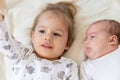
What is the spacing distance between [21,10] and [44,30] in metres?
0.24

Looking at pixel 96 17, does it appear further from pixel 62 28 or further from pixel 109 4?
pixel 62 28

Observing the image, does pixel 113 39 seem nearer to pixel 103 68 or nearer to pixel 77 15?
pixel 103 68

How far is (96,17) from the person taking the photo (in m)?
1.59

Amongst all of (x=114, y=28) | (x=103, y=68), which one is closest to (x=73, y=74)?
(x=103, y=68)

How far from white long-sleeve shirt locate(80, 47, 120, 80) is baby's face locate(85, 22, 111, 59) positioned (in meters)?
0.03

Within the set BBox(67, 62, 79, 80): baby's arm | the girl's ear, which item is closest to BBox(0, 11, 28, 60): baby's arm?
BBox(67, 62, 79, 80): baby's arm

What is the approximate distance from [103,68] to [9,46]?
41 cm

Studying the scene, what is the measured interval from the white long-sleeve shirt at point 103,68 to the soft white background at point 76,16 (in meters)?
0.08

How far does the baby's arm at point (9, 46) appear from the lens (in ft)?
4.15

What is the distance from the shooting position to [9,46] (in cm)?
132

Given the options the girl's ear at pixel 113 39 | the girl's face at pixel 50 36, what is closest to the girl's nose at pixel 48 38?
the girl's face at pixel 50 36

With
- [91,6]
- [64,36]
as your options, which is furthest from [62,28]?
[91,6]

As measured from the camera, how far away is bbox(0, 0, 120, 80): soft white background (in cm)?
151

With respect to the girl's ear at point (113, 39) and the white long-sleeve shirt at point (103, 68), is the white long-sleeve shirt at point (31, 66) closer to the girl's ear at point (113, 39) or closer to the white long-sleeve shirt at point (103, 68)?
the white long-sleeve shirt at point (103, 68)
